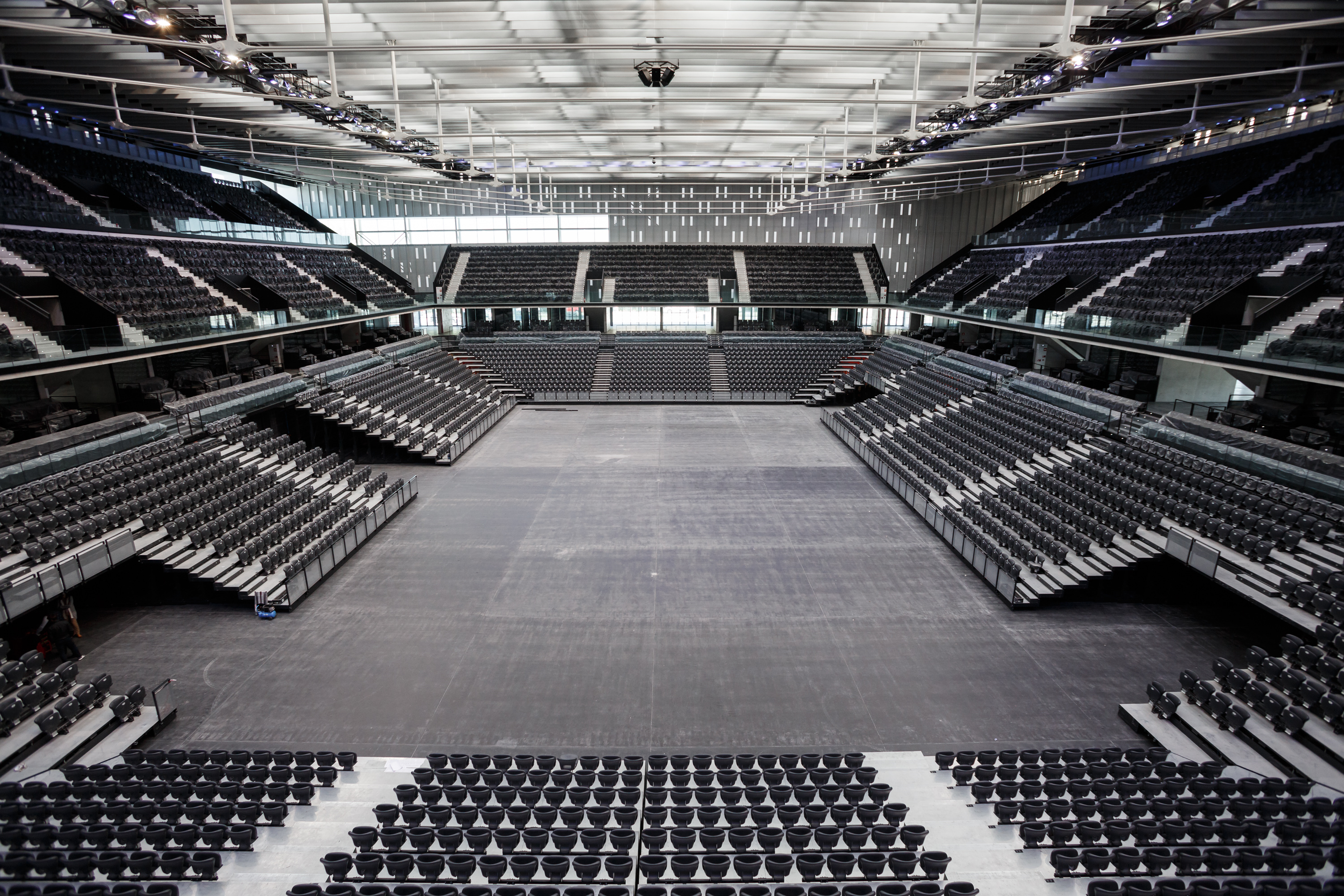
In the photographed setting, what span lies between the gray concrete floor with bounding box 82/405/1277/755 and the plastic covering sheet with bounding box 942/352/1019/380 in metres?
9.84

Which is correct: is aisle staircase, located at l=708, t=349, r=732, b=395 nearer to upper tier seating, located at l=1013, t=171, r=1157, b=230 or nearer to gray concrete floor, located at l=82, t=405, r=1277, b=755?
gray concrete floor, located at l=82, t=405, r=1277, b=755

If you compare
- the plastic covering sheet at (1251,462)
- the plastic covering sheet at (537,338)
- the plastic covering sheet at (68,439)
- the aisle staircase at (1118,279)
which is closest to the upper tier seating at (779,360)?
the plastic covering sheet at (537,338)

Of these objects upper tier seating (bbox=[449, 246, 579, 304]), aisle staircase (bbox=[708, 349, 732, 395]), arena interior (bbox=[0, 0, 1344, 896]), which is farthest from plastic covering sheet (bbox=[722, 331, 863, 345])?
upper tier seating (bbox=[449, 246, 579, 304])

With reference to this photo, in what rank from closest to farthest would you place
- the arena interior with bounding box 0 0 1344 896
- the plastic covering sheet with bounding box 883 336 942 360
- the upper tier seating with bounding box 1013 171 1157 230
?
the arena interior with bounding box 0 0 1344 896, the plastic covering sheet with bounding box 883 336 942 360, the upper tier seating with bounding box 1013 171 1157 230

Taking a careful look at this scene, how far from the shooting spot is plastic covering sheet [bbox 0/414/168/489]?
46.3 ft

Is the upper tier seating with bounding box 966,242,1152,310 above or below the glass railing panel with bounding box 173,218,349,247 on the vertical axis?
below

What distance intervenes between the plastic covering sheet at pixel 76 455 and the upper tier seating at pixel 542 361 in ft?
63.5

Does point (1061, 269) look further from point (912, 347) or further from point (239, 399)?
point (239, 399)

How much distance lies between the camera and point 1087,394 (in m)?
21.6

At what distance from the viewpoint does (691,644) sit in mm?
12812

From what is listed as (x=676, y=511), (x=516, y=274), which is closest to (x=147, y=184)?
(x=516, y=274)

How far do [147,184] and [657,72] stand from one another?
28.1 metres

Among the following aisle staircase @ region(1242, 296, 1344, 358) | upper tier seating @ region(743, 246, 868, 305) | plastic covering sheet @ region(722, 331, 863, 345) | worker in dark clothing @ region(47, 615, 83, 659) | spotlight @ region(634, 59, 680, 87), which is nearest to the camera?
worker in dark clothing @ region(47, 615, 83, 659)

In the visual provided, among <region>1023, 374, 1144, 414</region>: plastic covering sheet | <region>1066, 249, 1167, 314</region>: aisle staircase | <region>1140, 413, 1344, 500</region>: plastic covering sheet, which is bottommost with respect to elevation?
<region>1140, 413, 1344, 500</region>: plastic covering sheet
